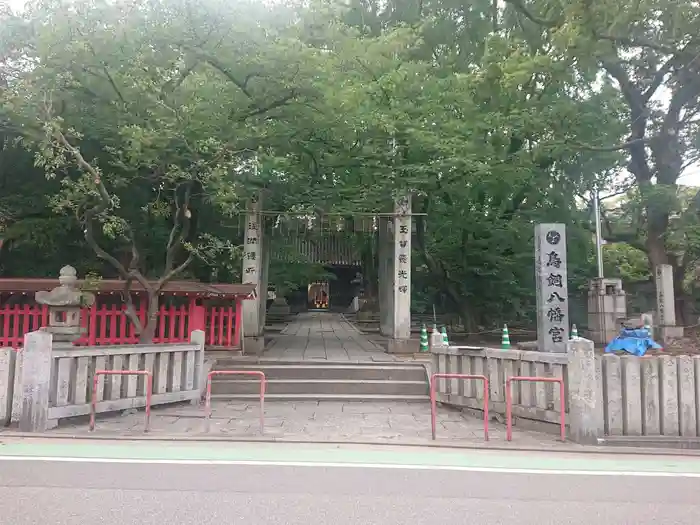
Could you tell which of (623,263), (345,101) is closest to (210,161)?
(345,101)

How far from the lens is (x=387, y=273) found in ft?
59.5

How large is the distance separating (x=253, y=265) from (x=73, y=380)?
7.22m

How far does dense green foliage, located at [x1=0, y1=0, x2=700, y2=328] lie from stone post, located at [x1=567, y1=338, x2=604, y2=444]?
23.8 feet

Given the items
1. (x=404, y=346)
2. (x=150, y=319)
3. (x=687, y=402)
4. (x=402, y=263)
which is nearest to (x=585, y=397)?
(x=687, y=402)

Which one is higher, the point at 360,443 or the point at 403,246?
the point at 403,246

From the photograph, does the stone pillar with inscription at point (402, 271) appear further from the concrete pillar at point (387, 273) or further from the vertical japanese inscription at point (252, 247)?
the vertical japanese inscription at point (252, 247)

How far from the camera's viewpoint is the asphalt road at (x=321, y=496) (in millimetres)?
4387

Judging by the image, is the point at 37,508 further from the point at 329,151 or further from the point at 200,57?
the point at 329,151

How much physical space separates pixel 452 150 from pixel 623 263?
17279 millimetres

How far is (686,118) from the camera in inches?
711

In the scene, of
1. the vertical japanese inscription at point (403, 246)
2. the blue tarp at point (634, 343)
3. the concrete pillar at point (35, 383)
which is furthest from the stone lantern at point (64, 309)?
the blue tarp at point (634, 343)

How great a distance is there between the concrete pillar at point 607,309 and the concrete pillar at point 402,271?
941cm

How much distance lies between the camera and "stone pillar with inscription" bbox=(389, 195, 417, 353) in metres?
14.8

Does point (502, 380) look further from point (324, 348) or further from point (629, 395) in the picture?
point (324, 348)
